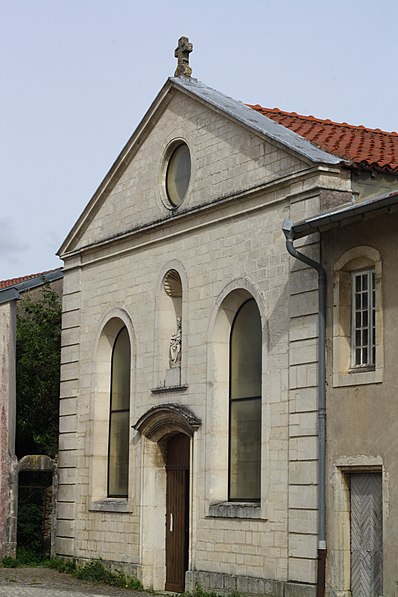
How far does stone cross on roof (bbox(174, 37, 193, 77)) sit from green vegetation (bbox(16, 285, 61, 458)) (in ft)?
22.7

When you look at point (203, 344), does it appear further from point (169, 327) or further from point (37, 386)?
point (37, 386)

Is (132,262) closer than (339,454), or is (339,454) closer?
(339,454)

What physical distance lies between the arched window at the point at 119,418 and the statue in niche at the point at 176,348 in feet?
6.07

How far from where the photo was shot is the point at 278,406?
691 inches

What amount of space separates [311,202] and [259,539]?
196 inches

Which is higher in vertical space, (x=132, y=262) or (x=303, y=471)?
(x=132, y=262)

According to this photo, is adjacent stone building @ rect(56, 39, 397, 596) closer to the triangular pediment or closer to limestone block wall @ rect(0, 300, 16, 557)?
the triangular pediment

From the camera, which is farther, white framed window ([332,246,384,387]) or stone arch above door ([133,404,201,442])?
stone arch above door ([133,404,201,442])

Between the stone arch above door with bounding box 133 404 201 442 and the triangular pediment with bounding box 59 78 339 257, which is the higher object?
the triangular pediment with bounding box 59 78 339 257

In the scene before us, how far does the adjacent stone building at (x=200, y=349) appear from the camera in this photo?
675 inches

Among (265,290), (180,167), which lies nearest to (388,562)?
(265,290)

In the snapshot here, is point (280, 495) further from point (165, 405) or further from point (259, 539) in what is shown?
point (165, 405)

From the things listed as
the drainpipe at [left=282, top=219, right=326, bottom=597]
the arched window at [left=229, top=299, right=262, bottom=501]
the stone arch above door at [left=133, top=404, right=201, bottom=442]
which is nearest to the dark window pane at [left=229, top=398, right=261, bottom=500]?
the arched window at [left=229, top=299, right=262, bottom=501]

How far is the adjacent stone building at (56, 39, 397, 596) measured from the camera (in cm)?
1714
